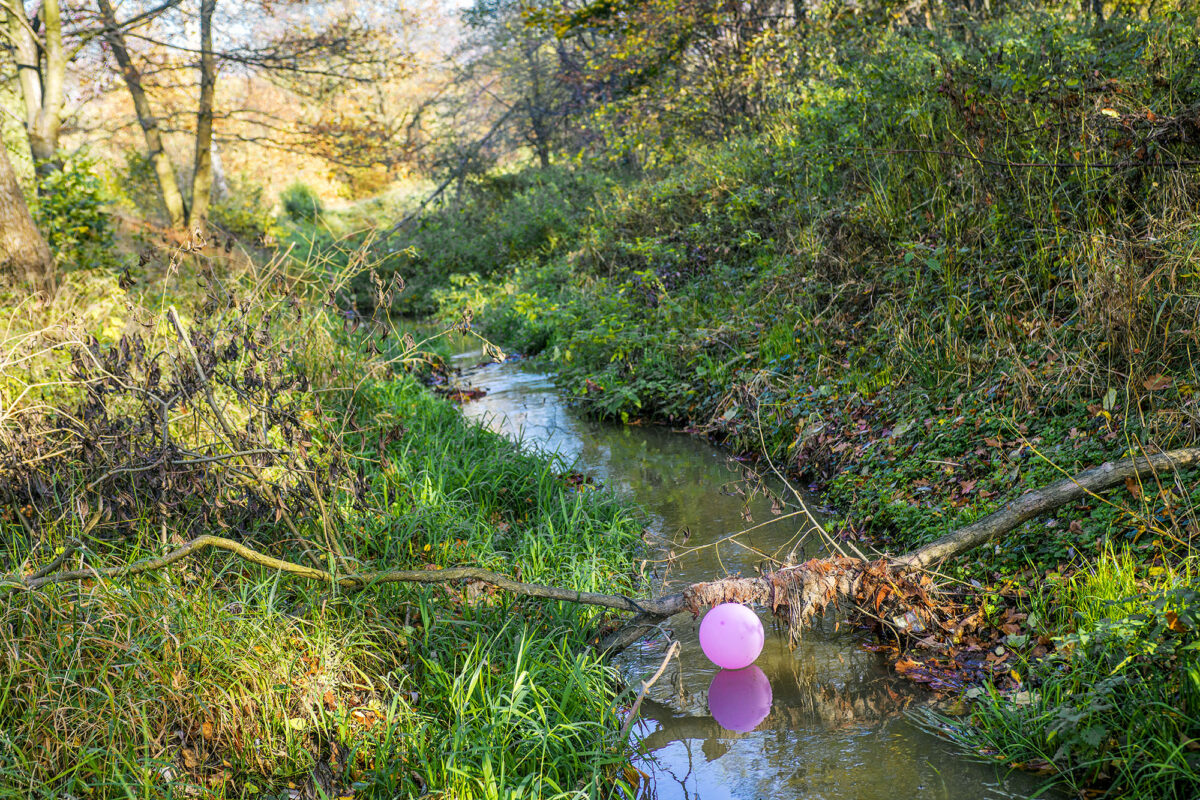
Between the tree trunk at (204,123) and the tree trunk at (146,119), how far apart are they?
280mm

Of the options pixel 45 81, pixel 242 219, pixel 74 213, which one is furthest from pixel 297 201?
pixel 74 213

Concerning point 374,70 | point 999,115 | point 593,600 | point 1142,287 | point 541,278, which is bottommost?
point 541,278

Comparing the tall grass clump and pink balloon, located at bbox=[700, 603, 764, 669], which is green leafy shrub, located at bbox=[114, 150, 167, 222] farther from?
the tall grass clump

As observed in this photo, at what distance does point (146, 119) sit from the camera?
12312mm

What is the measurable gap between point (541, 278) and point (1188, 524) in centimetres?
1156

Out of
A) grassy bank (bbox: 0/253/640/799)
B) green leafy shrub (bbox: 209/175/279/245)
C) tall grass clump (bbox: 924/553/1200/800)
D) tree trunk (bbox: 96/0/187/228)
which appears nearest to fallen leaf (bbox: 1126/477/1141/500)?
tall grass clump (bbox: 924/553/1200/800)

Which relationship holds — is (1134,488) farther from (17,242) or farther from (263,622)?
(17,242)

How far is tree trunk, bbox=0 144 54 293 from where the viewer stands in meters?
7.11

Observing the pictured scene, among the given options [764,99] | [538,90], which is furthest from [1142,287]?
[538,90]

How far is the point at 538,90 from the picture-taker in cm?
2073

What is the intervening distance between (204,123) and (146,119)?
33.0 inches

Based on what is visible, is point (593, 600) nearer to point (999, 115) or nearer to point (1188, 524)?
point (1188, 524)

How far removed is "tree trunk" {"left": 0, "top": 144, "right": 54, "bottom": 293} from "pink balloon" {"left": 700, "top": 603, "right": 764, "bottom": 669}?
6.65 m

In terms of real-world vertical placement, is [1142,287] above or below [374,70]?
below
